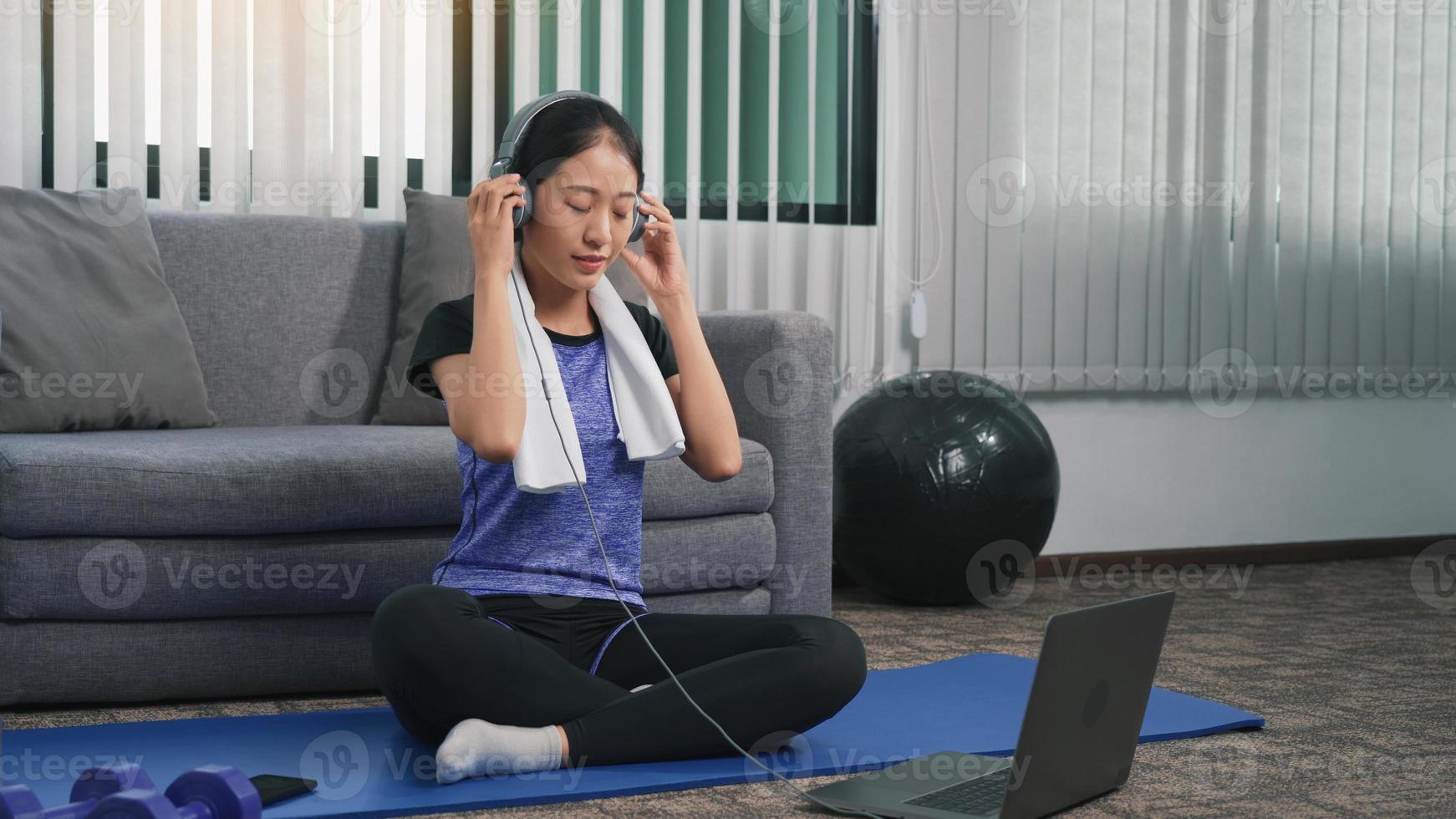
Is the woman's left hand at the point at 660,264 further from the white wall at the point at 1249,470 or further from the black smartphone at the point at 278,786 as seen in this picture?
the white wall at the point at 1249,470

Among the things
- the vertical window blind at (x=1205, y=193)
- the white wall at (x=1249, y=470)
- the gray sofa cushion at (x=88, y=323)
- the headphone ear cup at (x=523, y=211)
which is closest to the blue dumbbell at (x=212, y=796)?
the headphone ear cup at (x=523, y=211)

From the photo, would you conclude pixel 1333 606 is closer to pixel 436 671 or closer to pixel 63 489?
pixel 436 671

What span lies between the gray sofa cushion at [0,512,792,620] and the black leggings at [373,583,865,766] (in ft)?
1.36

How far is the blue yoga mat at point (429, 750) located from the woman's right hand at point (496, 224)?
0.57m

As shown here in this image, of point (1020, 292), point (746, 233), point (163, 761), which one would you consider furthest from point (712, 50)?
point (163, 761)

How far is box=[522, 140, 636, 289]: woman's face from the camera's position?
1637mm

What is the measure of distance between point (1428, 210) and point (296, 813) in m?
3.86

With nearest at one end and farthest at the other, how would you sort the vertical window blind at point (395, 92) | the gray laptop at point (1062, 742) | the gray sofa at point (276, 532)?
the gray laptop at point (1062, 742)
the gray sofa at point (276, 532)
the vertical window blind at point (395, 92)

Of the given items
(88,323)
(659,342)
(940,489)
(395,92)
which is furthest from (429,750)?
(395,92)

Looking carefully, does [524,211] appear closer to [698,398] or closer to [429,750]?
[698,398]

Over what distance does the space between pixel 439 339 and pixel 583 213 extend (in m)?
0.23

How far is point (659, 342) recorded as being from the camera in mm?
1843

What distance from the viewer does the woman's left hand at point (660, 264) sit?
176 cm

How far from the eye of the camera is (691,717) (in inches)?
62.1
